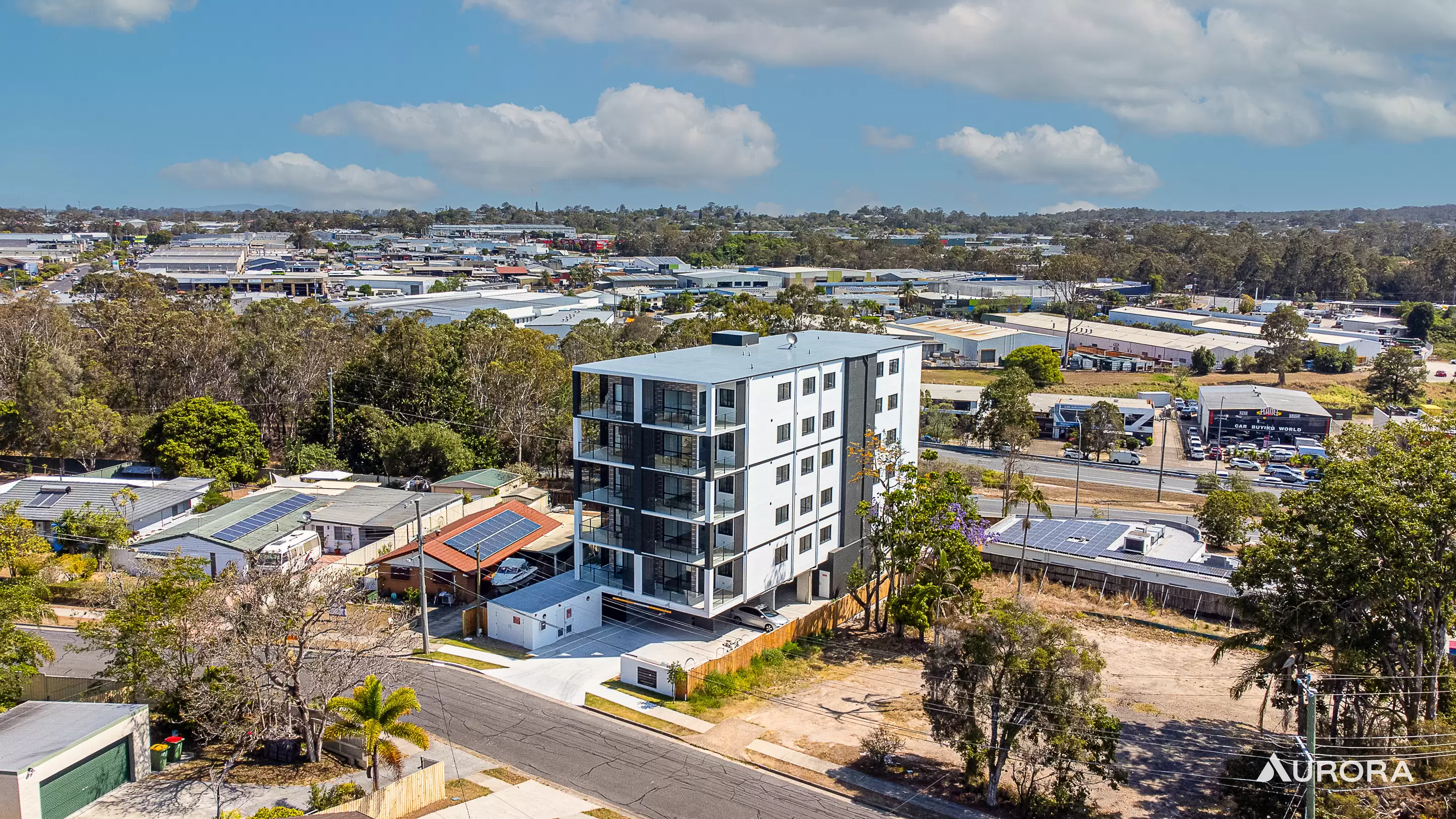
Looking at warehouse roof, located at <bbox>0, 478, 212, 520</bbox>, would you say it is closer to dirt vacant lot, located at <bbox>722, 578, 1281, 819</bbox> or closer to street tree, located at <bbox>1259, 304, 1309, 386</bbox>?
dirt vacant lot, located at <bbox>722, 578, 1281, 819</bbox>

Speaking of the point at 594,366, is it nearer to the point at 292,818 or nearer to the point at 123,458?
the point at 292,818

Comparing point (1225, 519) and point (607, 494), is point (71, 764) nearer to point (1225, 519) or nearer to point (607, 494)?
point (607, 494)

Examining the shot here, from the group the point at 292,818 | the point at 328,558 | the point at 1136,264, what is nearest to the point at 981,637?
the point at 292,818

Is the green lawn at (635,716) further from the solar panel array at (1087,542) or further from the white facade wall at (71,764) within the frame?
the solar panel array at (1087,542)

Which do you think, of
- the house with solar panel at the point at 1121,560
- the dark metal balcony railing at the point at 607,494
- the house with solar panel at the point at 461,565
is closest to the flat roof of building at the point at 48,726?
the house with solar panel at the point at 461,565

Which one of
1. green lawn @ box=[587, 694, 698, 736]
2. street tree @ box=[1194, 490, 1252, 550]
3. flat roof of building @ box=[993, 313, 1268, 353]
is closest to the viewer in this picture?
green lawn @ box=[587, 694, 698, 736]

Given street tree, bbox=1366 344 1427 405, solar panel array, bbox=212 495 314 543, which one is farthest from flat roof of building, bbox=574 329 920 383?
street tree, bbox=1366 344 1427 405
